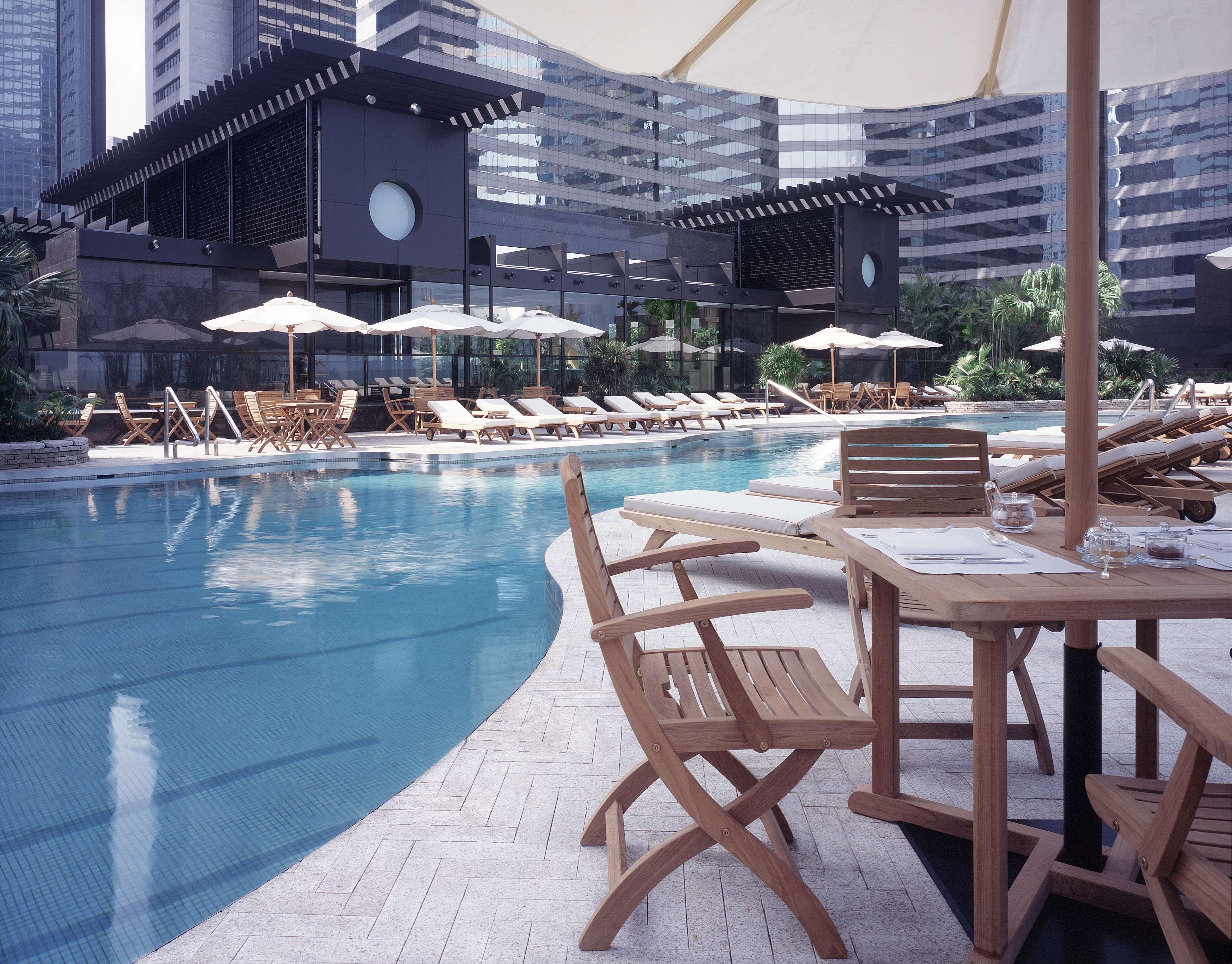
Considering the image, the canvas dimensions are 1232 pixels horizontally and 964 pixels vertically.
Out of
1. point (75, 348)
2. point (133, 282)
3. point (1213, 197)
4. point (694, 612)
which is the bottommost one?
point (694, 612)

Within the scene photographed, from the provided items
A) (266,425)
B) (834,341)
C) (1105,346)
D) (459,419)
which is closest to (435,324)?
(459,419)

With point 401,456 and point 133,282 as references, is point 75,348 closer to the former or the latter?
point 133,282

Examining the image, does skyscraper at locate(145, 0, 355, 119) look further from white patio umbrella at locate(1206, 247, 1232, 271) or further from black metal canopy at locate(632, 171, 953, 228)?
white patio umbrella at locate(1206, 247, 1232, 271)

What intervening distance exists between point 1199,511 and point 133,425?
14.2 meters

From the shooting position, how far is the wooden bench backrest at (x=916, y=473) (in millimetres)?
3297

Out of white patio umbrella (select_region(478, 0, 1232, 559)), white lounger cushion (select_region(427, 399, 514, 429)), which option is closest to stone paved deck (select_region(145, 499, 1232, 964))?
white patio umbrella (select_region(478, 0, 1232, 559))

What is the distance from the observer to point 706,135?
66.1m

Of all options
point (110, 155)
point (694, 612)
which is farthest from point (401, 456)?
point (110, 155)

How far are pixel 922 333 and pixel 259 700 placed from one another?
34328 millimetres

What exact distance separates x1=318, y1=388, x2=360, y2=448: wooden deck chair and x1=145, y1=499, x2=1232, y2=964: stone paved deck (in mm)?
11127

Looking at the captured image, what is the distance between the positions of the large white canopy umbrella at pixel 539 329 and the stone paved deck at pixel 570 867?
14.9 meters

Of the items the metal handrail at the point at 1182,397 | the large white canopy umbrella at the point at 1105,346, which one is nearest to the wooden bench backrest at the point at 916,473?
the metal handrail at the point at 1182,397

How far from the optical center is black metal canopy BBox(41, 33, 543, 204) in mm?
15617

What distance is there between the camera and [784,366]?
84.2 feet
